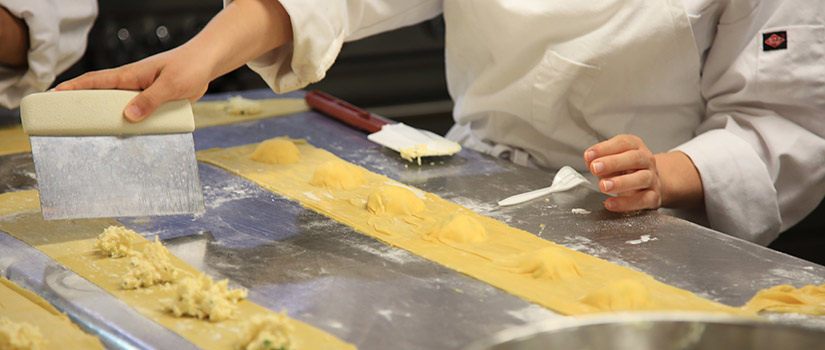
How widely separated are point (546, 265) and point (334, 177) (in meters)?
0.54

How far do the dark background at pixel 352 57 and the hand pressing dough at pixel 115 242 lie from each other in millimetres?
2270

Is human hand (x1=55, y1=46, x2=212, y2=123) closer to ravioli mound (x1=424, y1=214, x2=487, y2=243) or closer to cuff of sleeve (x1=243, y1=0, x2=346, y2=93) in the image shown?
cuff of sleeve (x1=243, y1=0, x2=346, y2=93)

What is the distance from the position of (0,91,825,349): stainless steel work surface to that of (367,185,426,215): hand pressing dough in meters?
0.09

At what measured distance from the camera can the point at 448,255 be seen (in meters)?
1.09

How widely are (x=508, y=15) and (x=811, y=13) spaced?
1.95 feet

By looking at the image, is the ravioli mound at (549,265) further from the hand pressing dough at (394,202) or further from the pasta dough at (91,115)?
the pasta dough at (91,115)

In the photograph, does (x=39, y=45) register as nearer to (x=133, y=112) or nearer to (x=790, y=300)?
(x=133, y=112)

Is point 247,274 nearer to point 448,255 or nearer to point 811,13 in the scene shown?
point 448,255

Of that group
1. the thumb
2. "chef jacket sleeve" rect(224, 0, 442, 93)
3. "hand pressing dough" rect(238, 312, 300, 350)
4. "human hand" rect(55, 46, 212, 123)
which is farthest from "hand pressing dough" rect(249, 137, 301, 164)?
"hand pressing dough" rect(238, 312, 300, 350)

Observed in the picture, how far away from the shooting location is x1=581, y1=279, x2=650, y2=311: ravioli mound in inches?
36.2

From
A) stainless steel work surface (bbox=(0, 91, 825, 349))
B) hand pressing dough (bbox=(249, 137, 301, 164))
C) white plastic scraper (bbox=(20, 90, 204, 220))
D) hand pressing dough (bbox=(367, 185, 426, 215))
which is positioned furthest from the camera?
hand pressing dough (bbox=(249, 137, 301, 164))

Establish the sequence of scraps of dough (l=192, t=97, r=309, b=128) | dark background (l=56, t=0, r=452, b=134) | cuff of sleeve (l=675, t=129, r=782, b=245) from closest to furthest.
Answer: cuff of sleeve (l=675, t=129, r=782, b=245), scraps of dough (l=192, t=97, r=309, b=128), dark background (l=56, t=0, r=452, b=134)

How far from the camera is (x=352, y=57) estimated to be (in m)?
3.68

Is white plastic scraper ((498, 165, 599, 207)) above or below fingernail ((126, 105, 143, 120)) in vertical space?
below
